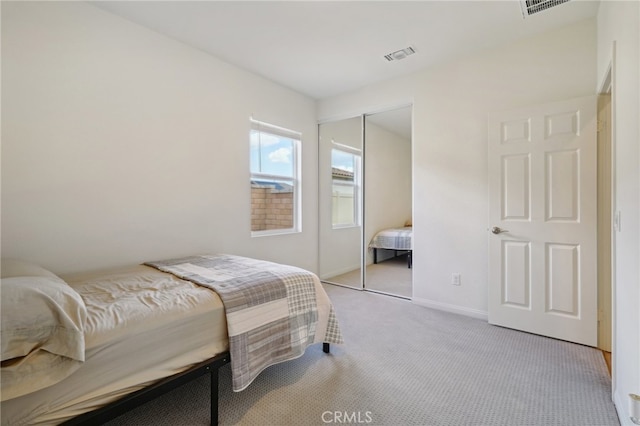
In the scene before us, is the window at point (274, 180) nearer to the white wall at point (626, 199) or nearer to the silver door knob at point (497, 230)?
the silver door knob at point (497, 230)

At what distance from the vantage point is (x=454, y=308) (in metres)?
3.06

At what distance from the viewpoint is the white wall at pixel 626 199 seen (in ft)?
4.20

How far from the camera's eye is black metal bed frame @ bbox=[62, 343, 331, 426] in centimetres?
116

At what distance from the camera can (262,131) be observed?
3.51m

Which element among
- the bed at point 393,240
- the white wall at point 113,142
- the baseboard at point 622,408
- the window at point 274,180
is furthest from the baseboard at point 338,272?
the baseboard at point 622,408

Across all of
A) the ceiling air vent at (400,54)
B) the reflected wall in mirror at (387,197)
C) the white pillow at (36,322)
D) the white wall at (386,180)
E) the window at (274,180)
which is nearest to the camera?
the white pillow at (36,322)

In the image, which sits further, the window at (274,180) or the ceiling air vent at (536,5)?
the window at (274,180)

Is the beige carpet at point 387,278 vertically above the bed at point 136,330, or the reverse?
the bed at point 136,330

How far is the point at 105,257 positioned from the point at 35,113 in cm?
110

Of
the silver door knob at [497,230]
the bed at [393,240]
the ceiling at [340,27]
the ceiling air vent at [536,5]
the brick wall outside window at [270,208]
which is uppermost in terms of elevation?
the ceiling at [340,27]

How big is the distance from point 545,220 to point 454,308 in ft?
3.98

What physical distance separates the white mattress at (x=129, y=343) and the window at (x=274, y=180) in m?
1.84

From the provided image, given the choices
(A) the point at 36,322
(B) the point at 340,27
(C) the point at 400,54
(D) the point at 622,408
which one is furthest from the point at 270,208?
(D) the point at 622,408

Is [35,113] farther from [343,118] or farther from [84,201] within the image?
[343,118]
